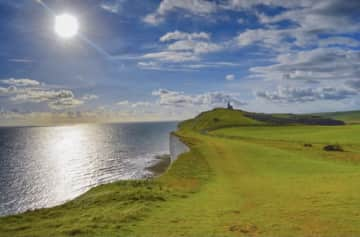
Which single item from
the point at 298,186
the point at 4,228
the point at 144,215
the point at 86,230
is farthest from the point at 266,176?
the point at 4,228

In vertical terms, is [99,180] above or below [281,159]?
below

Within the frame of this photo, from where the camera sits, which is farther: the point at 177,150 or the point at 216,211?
the point at 177,150

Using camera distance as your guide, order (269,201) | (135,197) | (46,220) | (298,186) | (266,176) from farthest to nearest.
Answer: (266,176)
(298,186)
(135,197)
(269,201)
(46,220)

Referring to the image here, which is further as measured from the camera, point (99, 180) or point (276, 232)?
point (99, 180)

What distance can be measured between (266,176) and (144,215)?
23.4 meters

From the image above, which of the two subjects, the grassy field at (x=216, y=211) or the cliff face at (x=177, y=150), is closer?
the grassy field at (x=216, y=211)

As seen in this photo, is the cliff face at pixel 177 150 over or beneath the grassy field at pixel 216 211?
beneath

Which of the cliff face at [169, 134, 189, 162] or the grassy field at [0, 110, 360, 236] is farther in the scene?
the cliff face at [169, 134, 189, 162]

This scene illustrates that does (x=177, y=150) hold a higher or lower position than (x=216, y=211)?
lower

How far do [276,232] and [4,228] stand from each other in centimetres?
1828

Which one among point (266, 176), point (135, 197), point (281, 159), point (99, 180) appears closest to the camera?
point (135, 197)

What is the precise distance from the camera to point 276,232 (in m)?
16.0

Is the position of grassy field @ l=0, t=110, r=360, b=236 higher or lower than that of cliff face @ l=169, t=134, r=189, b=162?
higher

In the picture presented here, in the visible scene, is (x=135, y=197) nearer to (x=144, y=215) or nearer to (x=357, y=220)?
(x=144, y=215)
